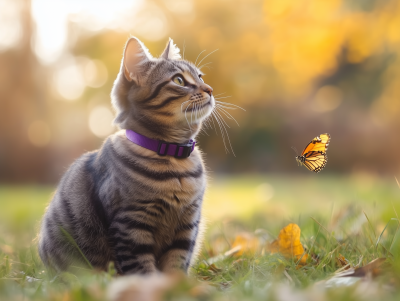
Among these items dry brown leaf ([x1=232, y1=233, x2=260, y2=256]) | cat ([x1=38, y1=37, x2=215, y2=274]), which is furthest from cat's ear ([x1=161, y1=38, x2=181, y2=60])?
dry brown leaf ([x1=232, y1=233, x2=260, y2=256])

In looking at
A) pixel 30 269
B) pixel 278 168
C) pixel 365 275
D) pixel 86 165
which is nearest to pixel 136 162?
pixel 86 165

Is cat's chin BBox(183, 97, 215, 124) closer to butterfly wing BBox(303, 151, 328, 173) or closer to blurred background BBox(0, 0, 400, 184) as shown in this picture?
butterfly wing BBox(303, 151, 328, 173)

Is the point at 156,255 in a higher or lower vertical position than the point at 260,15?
lower

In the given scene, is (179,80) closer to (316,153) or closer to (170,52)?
(170,52)

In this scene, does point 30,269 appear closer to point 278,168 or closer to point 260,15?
point 260,15

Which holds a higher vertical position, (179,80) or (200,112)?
(179,80)

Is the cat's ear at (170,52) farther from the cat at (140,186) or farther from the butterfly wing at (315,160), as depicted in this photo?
the butterfly wing at (315,160)

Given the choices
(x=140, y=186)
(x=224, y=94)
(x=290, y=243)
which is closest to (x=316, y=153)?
(x=290, y=243)
